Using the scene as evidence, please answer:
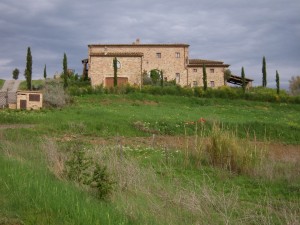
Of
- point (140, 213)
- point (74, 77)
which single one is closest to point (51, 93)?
point (74, 77)

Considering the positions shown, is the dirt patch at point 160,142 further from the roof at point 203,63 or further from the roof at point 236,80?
the roof at point 236,80

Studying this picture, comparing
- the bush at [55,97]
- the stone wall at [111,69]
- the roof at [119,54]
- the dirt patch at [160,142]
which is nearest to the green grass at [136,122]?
the bush at [55,97]

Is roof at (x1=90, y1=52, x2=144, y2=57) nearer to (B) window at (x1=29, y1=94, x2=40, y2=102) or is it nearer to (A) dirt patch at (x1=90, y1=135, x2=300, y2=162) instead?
(B) window at (x1=29, y1=94, x2=40, y2=102)

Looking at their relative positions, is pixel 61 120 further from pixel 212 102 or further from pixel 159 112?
pixel 212 102

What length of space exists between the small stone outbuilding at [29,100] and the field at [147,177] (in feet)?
17.1

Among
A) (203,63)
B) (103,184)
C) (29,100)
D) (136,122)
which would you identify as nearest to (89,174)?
(103,184)

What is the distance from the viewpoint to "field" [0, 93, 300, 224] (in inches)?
214

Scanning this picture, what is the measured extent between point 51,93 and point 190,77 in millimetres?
22659

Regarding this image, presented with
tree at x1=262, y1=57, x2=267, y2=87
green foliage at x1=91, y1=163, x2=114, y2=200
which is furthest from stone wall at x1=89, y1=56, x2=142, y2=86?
green foliage at x1=91, y1=163, x2=114, y2=200

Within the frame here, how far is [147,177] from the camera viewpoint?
7.96 metres

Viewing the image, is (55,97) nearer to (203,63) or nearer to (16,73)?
(203,63)

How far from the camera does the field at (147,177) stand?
543 cm

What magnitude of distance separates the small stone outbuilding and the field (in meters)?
5.22

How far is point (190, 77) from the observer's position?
48.4 metres
